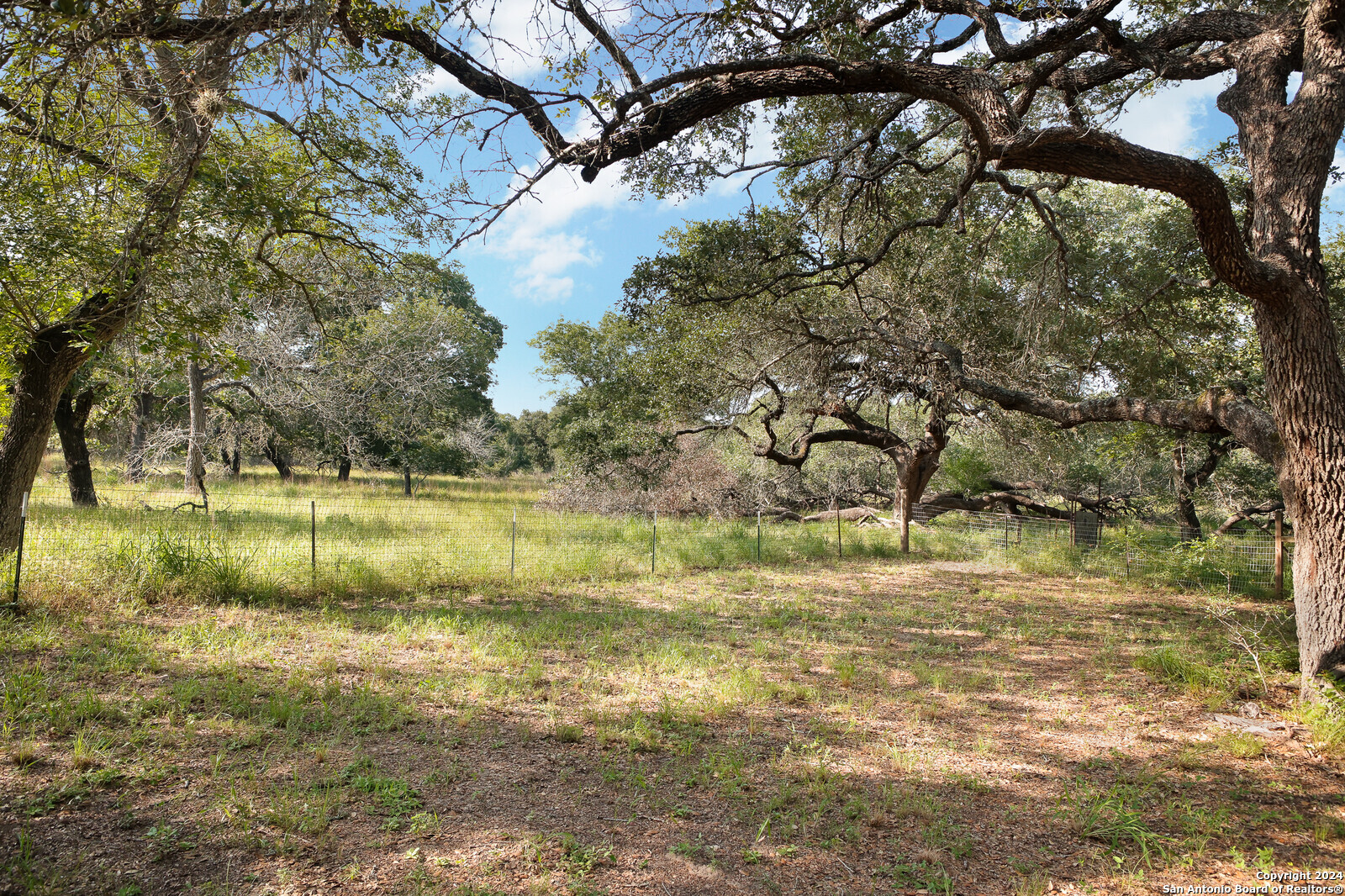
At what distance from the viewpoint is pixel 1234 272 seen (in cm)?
536

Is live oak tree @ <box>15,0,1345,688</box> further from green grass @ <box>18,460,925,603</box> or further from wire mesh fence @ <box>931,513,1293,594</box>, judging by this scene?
green grass @ <box>18,460,925,603</box>

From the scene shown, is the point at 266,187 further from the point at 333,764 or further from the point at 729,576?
the point at 729,576

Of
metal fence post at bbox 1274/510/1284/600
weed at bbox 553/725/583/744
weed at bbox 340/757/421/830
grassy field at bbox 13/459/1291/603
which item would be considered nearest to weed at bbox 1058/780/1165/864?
weed at bbox 553/725/583/744

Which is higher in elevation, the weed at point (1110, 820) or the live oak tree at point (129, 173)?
the live oak tree at point (129, 173)

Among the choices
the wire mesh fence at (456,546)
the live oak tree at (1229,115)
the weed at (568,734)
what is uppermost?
the live oak tree at (1229,115)

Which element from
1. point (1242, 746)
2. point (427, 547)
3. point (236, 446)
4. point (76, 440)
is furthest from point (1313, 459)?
point (236, 446)

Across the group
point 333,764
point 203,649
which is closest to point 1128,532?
point 333,764

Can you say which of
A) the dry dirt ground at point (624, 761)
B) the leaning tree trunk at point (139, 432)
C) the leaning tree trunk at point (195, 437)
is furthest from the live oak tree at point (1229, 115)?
the leaning tree trunk at point (139, 432)

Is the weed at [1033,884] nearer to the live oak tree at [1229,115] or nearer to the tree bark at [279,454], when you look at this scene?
the live oak tree at [1229,115]

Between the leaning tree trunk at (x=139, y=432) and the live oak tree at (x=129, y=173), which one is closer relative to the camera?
the live oak tree at (x=129, y=173)

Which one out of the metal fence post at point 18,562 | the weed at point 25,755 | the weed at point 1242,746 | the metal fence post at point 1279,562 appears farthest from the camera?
the metal fence post at point 1279,562

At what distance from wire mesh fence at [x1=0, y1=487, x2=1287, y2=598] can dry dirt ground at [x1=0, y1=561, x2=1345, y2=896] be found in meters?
0.86

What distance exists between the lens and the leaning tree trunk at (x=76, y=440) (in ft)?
45.3

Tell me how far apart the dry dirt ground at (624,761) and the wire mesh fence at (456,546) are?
0.86 metres
